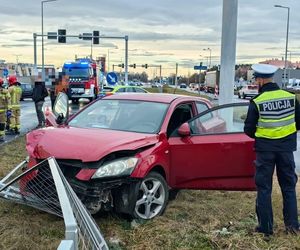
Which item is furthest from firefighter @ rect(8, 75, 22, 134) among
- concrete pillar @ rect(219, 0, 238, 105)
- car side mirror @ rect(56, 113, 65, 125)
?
car side mirror @ rect(56, 113, 65, 125)

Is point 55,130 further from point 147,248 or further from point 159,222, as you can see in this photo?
point 147,248

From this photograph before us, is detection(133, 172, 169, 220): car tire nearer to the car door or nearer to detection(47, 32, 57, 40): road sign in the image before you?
the car door

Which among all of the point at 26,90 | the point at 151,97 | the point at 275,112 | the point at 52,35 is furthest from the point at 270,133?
the point at 26,90

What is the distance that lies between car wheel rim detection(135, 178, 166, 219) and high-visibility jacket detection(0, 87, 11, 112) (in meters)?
8.82

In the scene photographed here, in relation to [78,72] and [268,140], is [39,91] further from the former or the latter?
[78,72]

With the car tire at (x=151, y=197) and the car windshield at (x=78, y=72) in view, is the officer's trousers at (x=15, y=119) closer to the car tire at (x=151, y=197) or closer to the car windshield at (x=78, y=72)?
the car tire at (x=151, y=197)

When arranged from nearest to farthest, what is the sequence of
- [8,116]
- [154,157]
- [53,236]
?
[53,236] < [154,157] < [8,116]

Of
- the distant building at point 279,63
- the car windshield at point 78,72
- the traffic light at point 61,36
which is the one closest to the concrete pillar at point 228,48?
the distant building at point 279,63

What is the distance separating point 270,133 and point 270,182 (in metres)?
0.52

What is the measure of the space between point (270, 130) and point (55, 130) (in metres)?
2.67

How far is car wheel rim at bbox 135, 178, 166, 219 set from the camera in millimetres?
5609

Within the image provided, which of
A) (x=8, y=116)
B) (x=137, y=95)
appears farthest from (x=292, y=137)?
(x=8, y=116)

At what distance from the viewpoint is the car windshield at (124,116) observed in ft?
Answer: 21.1

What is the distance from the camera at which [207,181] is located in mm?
6266
